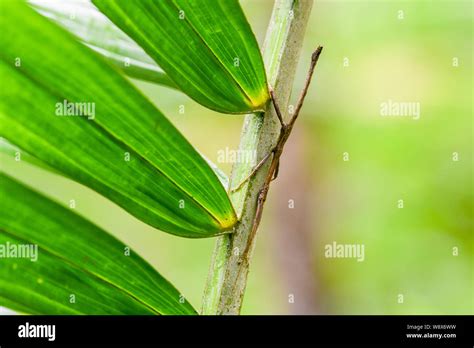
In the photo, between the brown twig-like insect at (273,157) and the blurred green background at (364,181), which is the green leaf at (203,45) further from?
the blurred green background at (364,181)

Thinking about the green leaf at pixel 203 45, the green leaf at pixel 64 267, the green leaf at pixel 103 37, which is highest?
the green leaf at pixel 103 37

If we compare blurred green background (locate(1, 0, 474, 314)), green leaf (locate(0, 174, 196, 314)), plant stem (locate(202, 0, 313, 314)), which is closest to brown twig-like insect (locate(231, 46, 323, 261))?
plant stem (locate(202, 0, 313, 314))

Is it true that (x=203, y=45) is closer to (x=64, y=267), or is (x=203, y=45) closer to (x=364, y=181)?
(x=64, y=267)

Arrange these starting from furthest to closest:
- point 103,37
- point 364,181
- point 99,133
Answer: point 364,181 → point 103,37 → point 99,133

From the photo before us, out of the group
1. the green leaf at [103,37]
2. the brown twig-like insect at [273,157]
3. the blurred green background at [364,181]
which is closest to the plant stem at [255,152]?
the brown twig-like insect at [273,157]

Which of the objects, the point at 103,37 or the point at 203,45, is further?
the point at 103,37

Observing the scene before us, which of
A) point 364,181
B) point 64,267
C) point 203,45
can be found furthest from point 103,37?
point 364,181
